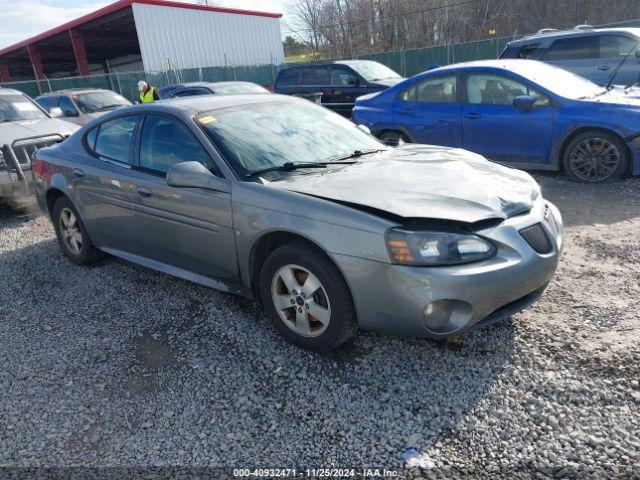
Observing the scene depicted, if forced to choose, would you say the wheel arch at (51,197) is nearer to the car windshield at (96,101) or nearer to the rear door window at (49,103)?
the car windshield at (96,101)

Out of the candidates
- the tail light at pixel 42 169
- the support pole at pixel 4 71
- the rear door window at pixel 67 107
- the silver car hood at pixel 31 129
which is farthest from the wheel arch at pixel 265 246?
the support pole at pixel 4 71

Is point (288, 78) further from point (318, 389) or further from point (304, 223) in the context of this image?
point (318, 389)

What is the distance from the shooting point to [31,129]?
7.61 metres

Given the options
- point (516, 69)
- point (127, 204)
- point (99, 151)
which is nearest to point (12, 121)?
point (99, 151)

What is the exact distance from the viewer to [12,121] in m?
7.98

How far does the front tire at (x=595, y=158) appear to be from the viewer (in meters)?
6.02

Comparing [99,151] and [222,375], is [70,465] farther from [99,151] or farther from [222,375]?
[99,151]

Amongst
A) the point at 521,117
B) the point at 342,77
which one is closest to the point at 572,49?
the point at 521,117

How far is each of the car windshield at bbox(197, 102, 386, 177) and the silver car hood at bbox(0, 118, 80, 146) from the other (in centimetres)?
497

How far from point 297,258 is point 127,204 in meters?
1.80

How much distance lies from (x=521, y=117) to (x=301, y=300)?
15.7 ft

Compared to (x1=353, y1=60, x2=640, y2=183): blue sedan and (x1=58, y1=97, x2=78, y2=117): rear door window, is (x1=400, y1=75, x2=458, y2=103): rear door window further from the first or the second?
(x1=58, y1=97, x2=78, y2=117): rear door window

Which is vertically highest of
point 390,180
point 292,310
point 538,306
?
point 390,180

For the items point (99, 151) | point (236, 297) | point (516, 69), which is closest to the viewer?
point (236, 297)
